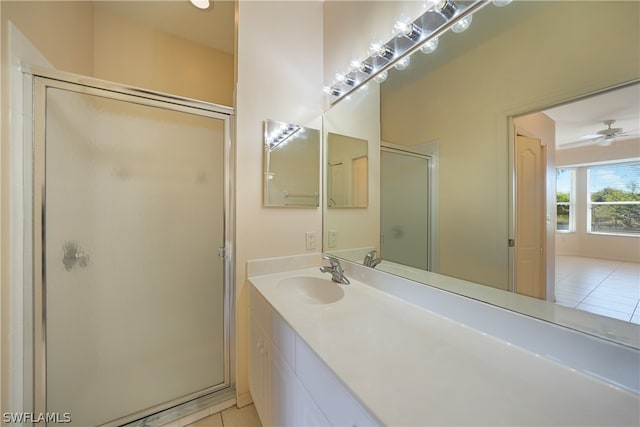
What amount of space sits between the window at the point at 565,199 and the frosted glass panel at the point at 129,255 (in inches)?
62.5

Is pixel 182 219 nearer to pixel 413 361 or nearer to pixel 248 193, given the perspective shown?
pixel 248 193

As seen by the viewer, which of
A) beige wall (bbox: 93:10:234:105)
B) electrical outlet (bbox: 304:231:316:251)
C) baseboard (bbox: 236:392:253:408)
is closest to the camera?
baseboard (bbox: 236:392:253:408)

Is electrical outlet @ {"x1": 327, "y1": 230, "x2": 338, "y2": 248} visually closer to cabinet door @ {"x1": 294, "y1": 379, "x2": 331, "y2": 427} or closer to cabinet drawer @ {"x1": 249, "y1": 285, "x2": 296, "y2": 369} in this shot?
cabinet drawer @ {"x1": 249, "y1": 285, "x2": 296, "y2": 369}

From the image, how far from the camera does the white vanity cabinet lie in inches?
21.5

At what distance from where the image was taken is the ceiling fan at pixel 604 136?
0.57 m

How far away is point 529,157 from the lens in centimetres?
76

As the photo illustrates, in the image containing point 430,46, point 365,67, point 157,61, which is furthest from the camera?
point 157,61

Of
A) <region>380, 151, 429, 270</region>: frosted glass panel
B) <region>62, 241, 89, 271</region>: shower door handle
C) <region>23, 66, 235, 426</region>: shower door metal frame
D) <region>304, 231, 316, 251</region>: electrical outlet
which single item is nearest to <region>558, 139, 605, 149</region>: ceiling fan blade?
<region>380, 151, 429, 270</region>: frosted glass panel

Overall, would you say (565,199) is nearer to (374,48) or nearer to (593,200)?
(593,200)

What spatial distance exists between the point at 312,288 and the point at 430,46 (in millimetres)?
1366

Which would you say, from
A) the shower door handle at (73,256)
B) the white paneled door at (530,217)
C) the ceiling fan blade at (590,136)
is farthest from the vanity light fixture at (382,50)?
the shower door handle at (73,256)

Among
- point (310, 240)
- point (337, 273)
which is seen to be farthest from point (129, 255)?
point (337, 273)

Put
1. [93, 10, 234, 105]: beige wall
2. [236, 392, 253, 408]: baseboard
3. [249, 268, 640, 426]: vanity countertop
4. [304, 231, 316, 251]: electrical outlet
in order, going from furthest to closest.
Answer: [93, 10, 234, 105]: beige wall → [304, 231, 316, 251]: electrical outlet → [236, 392, 253, 408]: baseboard → [249, 268, 640, 426]: vanity countertop

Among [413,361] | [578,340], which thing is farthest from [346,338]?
[578,340]
